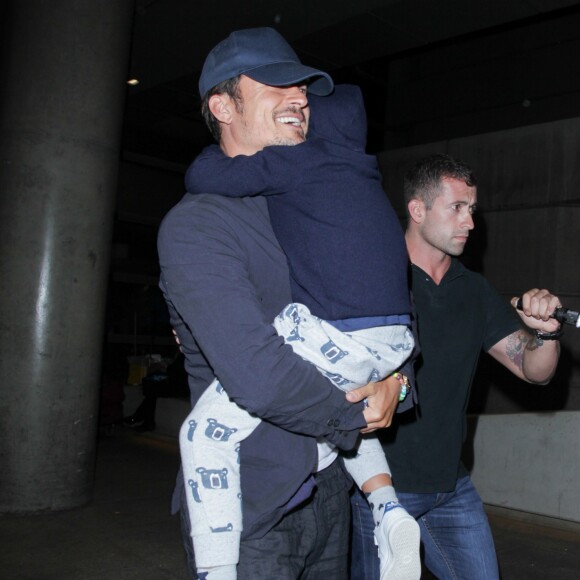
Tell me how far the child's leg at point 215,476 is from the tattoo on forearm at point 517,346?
160cm

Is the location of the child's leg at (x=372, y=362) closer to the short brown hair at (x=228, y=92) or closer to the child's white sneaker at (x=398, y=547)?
the child's white sneaker at (x=398, y=547)

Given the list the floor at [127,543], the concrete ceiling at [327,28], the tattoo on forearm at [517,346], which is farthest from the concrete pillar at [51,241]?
the tattoo on forearm at [517,346]

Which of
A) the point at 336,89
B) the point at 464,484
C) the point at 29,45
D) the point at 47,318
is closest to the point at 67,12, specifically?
the point at 29,45

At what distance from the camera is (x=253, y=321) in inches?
54.2

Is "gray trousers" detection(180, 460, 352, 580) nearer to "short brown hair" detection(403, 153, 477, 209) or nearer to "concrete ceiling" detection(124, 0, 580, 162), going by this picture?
"short brown hair" detection(403, 153, 477, 209)

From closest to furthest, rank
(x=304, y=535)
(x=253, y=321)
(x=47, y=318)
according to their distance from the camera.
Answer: (x=253, y=321), (x=304, y=535), (x=47, y=318)

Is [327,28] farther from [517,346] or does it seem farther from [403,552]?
[403,552]

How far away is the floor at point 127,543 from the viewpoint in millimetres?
4156

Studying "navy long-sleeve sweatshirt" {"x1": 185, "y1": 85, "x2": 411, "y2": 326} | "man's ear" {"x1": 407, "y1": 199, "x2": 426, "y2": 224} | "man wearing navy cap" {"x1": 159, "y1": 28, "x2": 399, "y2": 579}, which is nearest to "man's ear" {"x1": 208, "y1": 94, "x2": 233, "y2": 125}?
"man wearing navy cap" {"x1": 159, "y1": 28, "x2": 399, "y2": 579}

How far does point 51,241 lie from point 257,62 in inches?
152

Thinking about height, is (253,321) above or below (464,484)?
above

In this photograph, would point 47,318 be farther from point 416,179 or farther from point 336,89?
point 336,89

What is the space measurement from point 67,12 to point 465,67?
718 centimetres

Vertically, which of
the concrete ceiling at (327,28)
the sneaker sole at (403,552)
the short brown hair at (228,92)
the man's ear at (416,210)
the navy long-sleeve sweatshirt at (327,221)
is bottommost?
the sneaker sole at (403,552)
